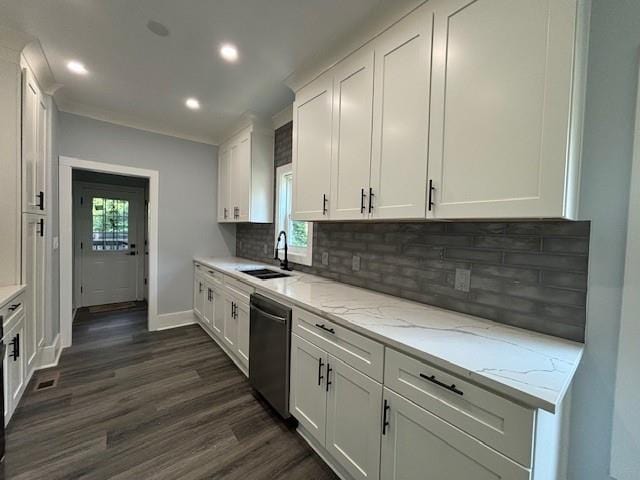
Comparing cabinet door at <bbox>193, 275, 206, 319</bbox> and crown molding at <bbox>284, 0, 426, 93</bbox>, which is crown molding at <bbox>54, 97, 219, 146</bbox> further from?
crown molding at <bbox>284, 0, 426, 93</bbox>

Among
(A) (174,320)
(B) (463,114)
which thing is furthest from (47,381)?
(B) (463,114)

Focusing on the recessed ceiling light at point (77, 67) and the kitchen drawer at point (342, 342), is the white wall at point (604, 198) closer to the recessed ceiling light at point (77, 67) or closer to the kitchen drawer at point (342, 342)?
the kitchen drawer at point (342, 342)

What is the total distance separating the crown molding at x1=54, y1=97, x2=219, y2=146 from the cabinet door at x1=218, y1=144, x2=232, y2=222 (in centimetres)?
39

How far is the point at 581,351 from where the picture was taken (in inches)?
44.5

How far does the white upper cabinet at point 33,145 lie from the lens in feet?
6.77

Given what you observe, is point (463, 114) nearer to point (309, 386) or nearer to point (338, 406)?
point (338, 406)

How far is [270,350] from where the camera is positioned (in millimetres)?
2080

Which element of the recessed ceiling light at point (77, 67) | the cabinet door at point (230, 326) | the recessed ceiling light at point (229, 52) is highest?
the recessed ceiling light at point (77, 67)

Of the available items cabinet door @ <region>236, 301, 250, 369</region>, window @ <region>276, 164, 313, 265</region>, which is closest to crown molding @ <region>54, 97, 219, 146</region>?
window @ <region>276, 164, 313, 265</region>

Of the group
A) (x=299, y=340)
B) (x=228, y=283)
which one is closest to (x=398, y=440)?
(x=299, y=340)

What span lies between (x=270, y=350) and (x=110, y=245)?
14.5 ft

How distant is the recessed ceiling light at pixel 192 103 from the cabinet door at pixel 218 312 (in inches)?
79.5

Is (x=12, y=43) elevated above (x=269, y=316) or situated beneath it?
elevated above

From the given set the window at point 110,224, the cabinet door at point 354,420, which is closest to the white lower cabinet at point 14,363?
the cabinet door at point 354,420
